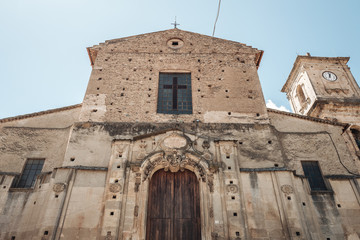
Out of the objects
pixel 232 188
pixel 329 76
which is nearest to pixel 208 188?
pixel 232 188

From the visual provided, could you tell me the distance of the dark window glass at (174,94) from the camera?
1238cm

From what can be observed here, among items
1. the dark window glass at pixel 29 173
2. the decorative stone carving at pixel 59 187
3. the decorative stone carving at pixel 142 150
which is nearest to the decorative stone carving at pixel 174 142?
the decorative stone carving at pixel 142 150

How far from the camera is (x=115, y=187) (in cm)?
930

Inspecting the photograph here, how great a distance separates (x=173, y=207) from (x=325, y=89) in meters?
13.0

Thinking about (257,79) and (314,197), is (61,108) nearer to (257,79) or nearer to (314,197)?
(257,79)

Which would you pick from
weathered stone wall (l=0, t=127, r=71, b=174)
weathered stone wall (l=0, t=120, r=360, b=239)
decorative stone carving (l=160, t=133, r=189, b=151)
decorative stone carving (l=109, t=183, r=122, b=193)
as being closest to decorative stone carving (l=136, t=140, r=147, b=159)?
weathered stone wall (l=0, t=120, r=360, b=239)

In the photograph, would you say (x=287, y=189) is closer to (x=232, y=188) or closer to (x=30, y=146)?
(x=232, y=188)

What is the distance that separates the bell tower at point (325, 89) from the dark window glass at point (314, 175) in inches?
203

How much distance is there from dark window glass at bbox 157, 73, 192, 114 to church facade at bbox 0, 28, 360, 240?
0.05 metres

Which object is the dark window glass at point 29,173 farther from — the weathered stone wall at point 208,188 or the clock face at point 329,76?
the clock face at point 329,76

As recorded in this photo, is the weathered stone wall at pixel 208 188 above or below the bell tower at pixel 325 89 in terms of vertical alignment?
below

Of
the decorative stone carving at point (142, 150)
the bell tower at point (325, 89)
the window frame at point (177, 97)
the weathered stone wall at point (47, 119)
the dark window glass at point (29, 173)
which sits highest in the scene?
the bell tower at point (325, 89)

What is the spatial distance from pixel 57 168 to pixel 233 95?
7524 mm

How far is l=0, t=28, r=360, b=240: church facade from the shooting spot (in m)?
8.88
